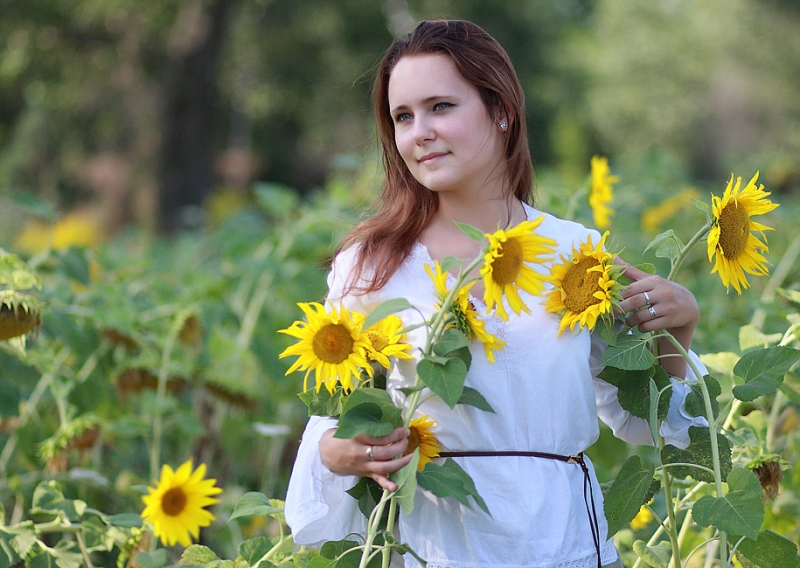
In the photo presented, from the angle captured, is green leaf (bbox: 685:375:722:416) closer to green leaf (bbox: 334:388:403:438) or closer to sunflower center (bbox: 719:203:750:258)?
sunflower center (bbox: 719:203:750:258)

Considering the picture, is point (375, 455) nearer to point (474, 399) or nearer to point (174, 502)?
point (474, 399)

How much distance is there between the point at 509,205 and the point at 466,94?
194mm

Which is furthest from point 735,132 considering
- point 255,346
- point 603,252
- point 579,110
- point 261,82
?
point 603,252

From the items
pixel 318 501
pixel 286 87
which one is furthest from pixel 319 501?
pixel 286 87

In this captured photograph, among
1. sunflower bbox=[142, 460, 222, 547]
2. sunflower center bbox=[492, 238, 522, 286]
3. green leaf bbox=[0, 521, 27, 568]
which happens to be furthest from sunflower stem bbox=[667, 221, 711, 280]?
green leaf bbox=[0, 521, 27, 568]

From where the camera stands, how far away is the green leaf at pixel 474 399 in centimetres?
129

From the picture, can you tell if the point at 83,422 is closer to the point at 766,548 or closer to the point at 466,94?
the point at 466,94

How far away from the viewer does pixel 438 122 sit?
1.43m

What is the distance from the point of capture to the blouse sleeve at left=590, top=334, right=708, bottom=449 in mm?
1459

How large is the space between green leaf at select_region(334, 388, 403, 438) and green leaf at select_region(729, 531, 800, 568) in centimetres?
54

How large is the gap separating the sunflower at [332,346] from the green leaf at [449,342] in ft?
0.35

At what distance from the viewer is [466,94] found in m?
1.45

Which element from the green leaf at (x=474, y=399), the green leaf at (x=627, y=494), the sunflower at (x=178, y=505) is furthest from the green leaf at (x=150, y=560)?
the green leaf at (x=627, y=494)

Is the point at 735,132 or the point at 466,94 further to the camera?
the point at 735,132
